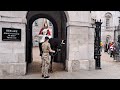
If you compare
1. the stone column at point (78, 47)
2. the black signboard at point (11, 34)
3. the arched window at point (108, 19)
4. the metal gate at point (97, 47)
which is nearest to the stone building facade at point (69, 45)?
the stone column at point (78, 47)

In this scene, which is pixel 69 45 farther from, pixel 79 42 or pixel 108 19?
pixel 108 19

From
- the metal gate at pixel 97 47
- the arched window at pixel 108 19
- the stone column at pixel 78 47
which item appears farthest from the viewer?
the arched window at pixel 108 19

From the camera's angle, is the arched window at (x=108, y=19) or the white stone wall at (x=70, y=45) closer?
the white stone wall at (x=70, y=45)

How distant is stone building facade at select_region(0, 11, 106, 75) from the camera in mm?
9930

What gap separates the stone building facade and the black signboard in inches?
5.7

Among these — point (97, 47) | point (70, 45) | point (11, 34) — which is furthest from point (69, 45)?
point (11, 34)

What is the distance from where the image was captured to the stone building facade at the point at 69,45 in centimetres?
993

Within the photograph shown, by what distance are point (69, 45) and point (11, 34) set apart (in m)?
3.10

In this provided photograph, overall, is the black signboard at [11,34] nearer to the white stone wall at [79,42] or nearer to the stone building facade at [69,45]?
the stone building facade at [69,45]

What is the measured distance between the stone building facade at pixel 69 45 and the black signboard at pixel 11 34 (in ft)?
0.48

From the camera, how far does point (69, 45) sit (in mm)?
11344

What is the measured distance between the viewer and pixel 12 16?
396 inches
